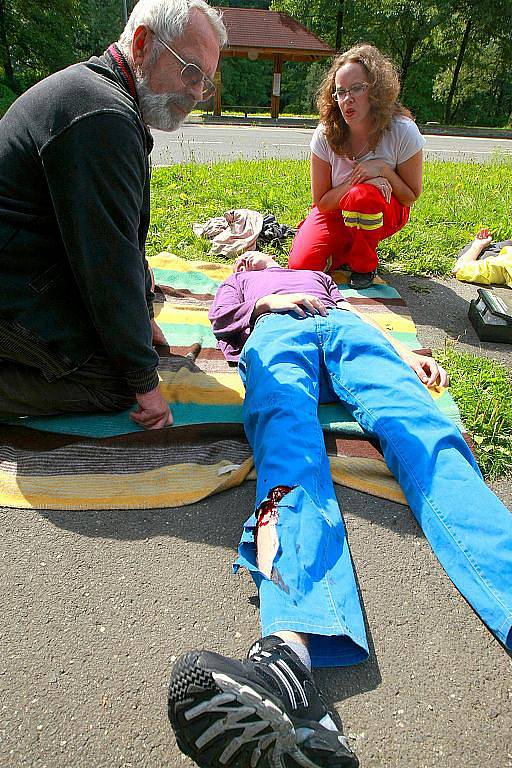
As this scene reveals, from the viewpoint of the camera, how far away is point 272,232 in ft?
18.0

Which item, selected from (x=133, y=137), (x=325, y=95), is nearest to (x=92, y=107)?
(x=133, y=137)

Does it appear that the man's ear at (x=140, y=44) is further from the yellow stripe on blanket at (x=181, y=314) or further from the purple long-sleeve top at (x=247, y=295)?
the yellow stripe on blanket at (x=181, y=314)

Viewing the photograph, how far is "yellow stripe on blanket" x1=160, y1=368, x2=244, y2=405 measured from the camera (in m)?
2.96

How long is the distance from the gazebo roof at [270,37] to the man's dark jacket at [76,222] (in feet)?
85.3

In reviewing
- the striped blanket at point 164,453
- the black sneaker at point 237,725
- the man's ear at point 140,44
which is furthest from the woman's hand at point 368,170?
the black sneaker at point 237,725

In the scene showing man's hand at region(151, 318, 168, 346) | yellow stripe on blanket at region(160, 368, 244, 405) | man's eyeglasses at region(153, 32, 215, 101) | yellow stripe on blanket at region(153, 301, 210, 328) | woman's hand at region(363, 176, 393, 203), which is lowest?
yellow stripe on blanket at region(153, 301, 210, 328)

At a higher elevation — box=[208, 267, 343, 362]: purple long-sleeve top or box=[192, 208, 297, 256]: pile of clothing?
box=[208, 267, 343, 362]: purple long-sleeve top

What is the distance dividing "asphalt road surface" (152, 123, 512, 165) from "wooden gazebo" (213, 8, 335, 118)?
8857 millimetres

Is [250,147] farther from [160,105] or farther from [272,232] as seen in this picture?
[160,105]

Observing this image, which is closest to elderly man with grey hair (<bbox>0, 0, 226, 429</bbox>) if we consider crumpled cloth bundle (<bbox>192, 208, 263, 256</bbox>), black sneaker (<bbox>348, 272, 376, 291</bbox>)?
black sneaker (<bbox>348, 272, 376, 291</bbox>)

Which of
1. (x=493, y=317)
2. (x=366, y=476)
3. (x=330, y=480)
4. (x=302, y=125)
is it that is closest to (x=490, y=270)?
(x=493, y=317)

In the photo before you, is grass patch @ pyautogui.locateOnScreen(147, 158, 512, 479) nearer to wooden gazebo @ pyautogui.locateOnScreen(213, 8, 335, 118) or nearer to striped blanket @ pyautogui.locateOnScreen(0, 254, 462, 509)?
striped blanket @ pyautogui.locateOnScreen(0, 254, 462, 509)

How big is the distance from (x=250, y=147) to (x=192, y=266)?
10.5 meters

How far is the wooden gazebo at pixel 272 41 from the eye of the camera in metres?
25.2
